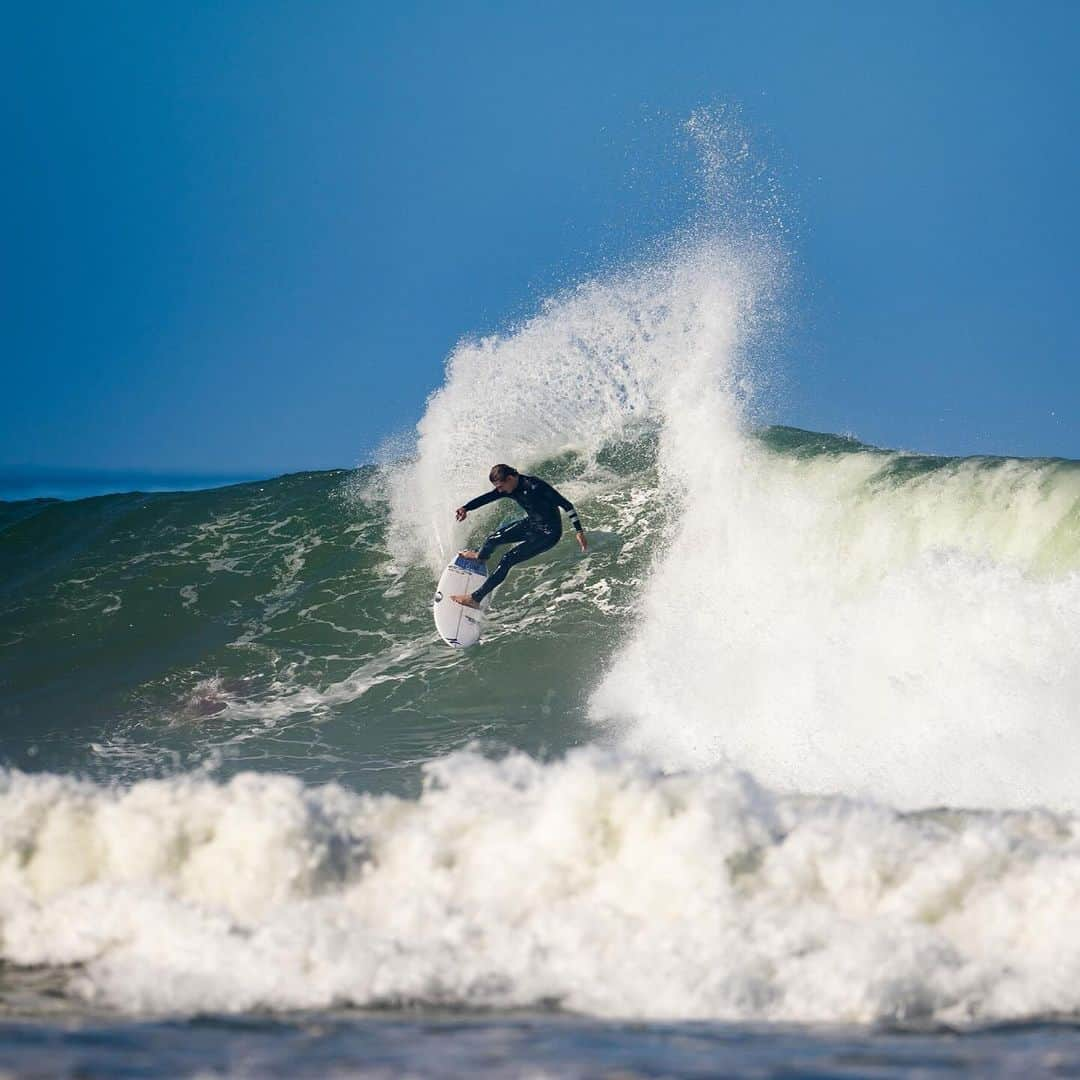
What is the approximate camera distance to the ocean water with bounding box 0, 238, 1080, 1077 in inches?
156

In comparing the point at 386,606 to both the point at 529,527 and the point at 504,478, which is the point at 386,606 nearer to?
the point at 529,527

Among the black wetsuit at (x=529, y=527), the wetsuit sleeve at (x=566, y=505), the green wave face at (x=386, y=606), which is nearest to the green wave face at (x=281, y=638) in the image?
the green wave face at (x=386, y=606)

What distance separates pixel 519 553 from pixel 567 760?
6323mm

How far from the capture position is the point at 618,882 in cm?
485

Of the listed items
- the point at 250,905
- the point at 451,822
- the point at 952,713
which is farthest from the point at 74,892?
the point at 952,713

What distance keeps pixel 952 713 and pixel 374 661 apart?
5.53 meters

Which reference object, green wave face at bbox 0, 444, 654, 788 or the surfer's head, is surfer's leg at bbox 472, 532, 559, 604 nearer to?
the surfer's head

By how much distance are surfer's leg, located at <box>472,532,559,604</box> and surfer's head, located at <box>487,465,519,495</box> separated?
1.59ft

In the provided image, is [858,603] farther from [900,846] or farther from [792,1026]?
[792,1026]

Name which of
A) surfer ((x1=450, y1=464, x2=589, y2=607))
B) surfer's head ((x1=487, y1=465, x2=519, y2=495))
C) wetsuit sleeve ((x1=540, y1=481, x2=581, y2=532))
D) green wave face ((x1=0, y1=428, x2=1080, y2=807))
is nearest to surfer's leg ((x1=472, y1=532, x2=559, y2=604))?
surfer ((x1=450, y1=464, x2=589, y2=607))

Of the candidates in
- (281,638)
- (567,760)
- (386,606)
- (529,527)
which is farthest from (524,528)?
(567,760)

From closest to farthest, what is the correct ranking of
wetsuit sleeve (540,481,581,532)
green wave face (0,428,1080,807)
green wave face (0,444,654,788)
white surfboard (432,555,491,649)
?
1. green wave face (0,444,654,788)
2. green wave face (0,428,1080,807)
3. wetsuit sleeve (540,481,581,532)
4. white surfboard (432,555,491,649)

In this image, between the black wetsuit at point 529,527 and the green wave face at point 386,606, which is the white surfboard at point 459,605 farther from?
the green wave face at point 386,606

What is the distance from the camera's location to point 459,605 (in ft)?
38.7
